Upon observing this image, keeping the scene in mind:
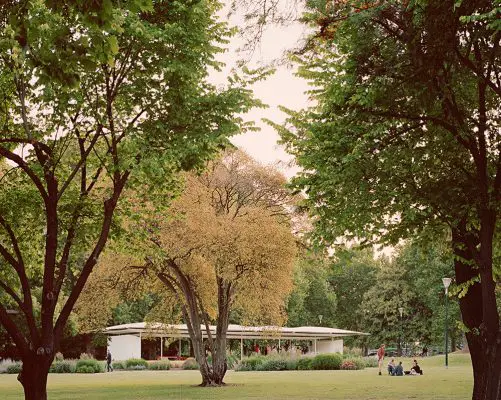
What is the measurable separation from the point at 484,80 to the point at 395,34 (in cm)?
197

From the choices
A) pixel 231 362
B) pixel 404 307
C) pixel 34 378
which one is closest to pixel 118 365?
pixel 231 362

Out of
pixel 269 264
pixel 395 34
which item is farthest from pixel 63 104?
pixel 269 264

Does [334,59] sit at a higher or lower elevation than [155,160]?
higher

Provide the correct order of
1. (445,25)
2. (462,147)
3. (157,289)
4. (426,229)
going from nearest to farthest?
(445,25) < (462,147) < (426,229) < (157,289)

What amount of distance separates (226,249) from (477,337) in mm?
14338

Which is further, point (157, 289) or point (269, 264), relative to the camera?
point (157, 289)

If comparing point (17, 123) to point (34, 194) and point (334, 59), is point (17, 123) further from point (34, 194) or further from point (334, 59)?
point (334, 59)

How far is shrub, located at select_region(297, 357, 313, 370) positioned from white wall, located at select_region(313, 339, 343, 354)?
65.0 feet

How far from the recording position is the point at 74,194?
19031 millimetres

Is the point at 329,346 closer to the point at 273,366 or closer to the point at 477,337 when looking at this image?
the point at 273,366

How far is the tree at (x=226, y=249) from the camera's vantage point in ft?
99.5

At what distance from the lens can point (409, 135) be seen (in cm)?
1745

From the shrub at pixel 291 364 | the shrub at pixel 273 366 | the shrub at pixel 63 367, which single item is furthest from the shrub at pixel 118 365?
the shrub at pixel 291 364

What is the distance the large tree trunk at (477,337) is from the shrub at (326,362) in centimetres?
3444
